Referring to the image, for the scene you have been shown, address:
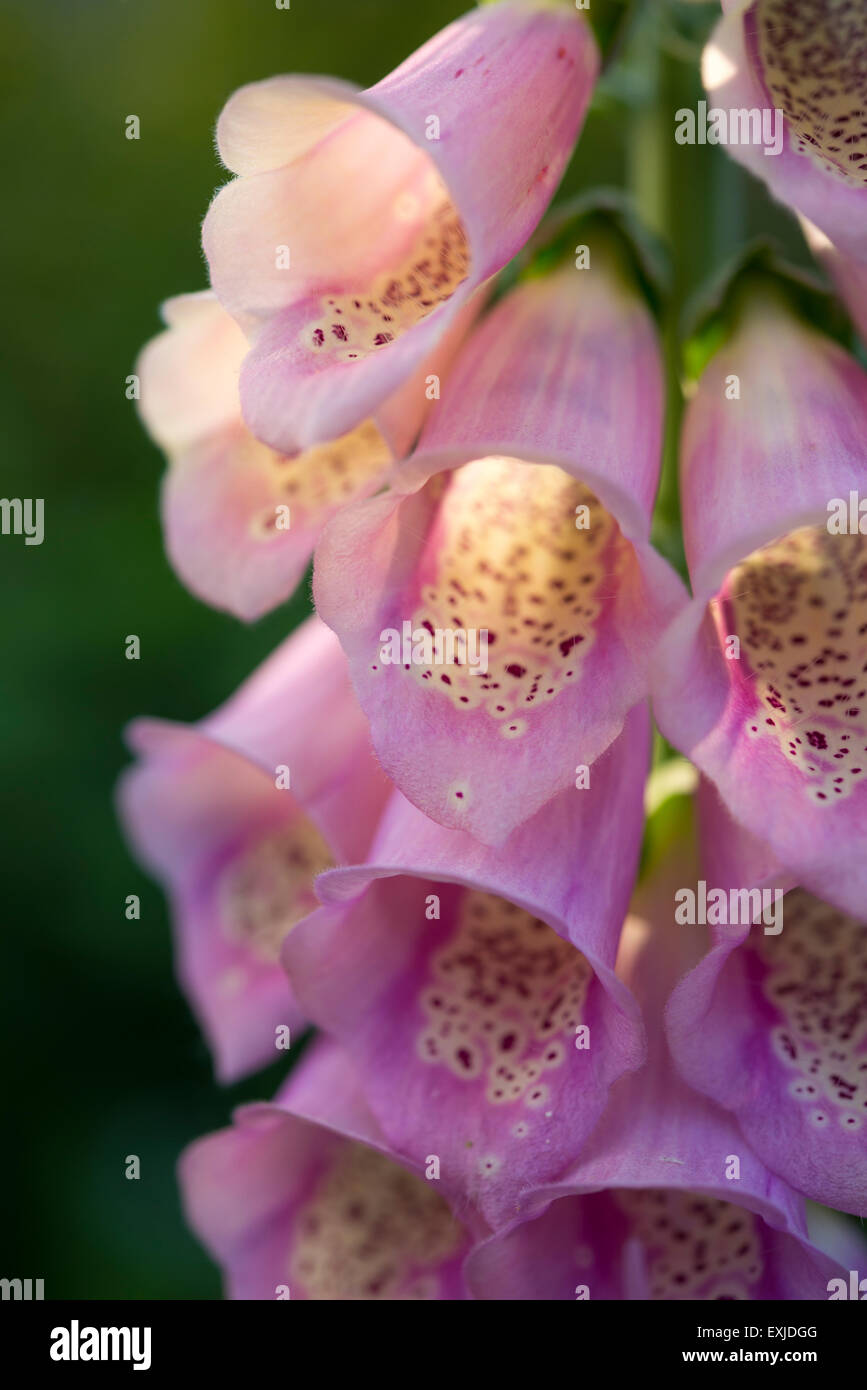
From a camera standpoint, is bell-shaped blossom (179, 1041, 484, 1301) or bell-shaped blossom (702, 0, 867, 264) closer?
bell-shaped blossom (702, 0, 867, 264)

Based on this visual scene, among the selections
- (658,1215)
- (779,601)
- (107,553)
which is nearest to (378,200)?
(779,601)

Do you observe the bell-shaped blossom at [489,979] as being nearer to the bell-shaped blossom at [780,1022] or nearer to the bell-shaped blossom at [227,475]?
the bell-shaped blossom at [780,1022]

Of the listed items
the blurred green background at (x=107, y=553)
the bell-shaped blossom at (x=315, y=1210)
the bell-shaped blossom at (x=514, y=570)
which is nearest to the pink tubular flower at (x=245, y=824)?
the bell-shaped blossom at (x=315, y=1210)

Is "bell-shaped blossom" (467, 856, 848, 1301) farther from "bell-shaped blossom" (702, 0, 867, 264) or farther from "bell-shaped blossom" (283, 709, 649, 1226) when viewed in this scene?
"bell-shaped blossom" (702, 0, 867, 264)

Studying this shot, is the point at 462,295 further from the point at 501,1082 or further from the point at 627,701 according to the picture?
the point at 501,1082

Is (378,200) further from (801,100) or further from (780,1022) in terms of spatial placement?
(780,1022)

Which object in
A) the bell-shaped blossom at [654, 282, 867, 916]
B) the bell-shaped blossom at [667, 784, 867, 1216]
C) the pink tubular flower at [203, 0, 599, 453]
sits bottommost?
the bell-shaped blossom at [667, 784, 867, 1216]

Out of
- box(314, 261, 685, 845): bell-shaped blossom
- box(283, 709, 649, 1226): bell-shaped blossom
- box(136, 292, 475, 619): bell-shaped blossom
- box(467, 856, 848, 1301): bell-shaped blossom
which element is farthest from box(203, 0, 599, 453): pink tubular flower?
box(467, 856, 848, 1301): bell-shaped blossom
